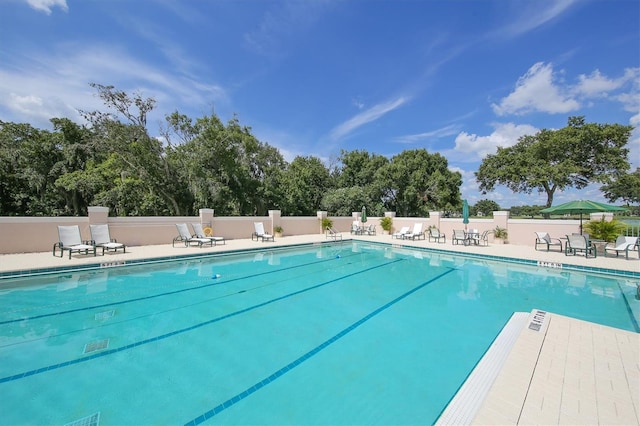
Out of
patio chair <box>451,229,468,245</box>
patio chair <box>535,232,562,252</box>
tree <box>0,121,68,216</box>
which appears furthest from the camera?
tree <box>0,121,68,216</box>

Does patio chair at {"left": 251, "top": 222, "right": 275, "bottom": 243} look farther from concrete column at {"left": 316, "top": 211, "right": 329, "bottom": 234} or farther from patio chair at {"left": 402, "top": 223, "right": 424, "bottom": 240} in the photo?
patio chair at {"left": 402, "top": 223, "right": 424, "bottom": 240}

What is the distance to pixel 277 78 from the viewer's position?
633 inches

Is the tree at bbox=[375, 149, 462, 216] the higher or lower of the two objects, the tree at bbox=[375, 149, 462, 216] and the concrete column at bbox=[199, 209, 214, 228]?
the higher

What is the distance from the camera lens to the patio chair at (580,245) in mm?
9023

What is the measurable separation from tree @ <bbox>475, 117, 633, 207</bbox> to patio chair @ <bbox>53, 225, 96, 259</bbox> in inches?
1072

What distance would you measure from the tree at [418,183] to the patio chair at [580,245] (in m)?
14.4

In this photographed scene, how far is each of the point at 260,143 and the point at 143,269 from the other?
53.1 ft

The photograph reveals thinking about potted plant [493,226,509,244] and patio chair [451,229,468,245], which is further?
potted plant [493,226,509,244]

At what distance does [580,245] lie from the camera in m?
9.18

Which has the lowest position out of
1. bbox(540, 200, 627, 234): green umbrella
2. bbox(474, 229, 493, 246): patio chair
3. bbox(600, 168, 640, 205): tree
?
bbox(474, 229, 493, 246): patio chair

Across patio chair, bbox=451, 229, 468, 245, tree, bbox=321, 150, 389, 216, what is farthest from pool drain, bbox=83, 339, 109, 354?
tree, bbox=321, 150, 389, 216

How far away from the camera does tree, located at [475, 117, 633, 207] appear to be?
1980 cm

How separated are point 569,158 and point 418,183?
1083cm

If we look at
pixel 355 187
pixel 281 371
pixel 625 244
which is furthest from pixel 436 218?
pixel 281 371
